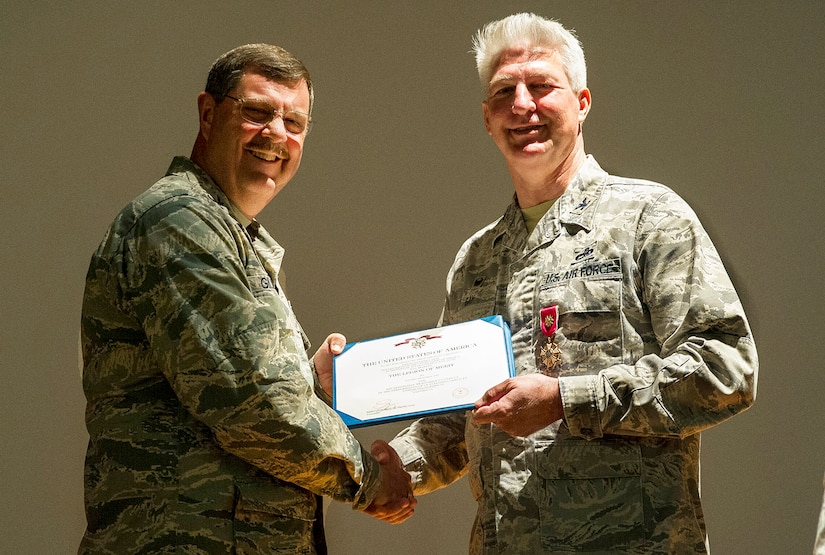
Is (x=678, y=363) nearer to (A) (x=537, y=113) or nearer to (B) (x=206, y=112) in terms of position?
(A) (x=537, y=113)

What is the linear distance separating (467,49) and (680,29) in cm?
84

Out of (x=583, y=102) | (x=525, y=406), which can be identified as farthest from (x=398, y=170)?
(x=525, y=406)

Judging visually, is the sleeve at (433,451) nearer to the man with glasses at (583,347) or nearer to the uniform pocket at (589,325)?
the man with glasses at (583,347)

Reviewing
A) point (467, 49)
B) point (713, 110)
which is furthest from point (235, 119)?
point (713, 110)

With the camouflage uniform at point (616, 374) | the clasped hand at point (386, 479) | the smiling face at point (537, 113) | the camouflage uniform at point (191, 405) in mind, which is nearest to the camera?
the camouflage uniform at point (191, 405)

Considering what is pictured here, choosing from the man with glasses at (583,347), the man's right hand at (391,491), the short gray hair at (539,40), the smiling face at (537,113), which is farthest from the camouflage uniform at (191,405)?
the short gray hair at (539,40)

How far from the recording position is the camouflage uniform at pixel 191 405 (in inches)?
81.3

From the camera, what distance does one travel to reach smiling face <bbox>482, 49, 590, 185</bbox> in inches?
103

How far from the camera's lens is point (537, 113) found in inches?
104

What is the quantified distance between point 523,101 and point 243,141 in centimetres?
75

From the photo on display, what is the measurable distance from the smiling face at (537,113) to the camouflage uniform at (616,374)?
0.11 metres

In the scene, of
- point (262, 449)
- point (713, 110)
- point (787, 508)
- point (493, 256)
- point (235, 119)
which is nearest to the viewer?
point (262, 449)

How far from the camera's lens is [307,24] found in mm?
4031

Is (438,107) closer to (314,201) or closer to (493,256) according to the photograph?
(314,201)
